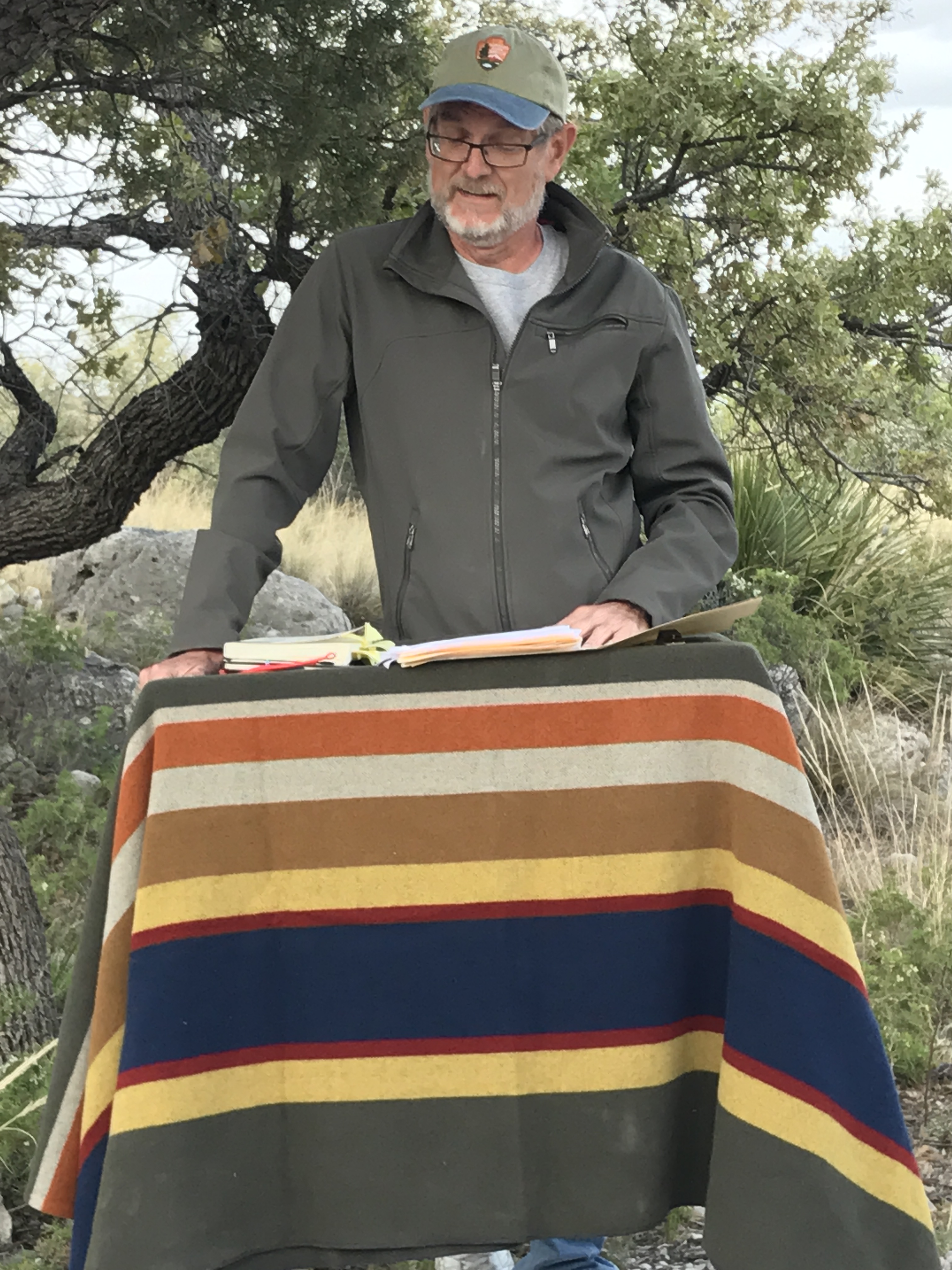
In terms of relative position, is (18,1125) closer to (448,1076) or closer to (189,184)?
(448,1076)

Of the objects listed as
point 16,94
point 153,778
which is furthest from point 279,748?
point 16,94

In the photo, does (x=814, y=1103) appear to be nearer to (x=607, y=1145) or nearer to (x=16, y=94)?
(x=607, y=1145)

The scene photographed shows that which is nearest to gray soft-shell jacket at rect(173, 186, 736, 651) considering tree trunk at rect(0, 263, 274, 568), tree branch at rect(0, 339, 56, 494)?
tree trunk at rect(0, 263, 274, 568)

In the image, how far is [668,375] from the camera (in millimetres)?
2736

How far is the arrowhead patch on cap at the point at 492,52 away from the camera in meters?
2.60

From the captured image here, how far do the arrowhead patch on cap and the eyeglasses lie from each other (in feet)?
0.42

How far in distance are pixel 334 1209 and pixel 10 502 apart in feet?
11.1

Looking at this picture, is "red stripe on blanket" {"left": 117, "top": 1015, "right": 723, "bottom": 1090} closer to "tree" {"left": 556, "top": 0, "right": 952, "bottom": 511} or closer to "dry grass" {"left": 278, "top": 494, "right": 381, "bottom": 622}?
"tree" {"left": 556, "top": 0, "right": 952, "bottom": 511}

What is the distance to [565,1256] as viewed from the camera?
2557mm

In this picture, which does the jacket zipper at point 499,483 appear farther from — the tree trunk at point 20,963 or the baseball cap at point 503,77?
the tree trunk at point 20,963

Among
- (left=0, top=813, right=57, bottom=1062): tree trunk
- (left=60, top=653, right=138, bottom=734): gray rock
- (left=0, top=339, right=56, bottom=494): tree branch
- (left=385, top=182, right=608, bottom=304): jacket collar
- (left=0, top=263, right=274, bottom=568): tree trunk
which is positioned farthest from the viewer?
(left=60, top=653, right=138, bottom=734): gray rock

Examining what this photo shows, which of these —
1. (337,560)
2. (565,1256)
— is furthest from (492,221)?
(337,560)

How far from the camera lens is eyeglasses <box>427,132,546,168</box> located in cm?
264

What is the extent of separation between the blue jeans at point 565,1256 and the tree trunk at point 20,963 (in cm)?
203
